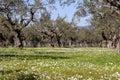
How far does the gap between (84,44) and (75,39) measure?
14945mm

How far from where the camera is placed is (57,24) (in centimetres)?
14825

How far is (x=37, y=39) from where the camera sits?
175 metres

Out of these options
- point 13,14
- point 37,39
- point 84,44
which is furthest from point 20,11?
point 84,44

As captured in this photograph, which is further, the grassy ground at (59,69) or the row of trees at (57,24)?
the row of trees at (57,24)

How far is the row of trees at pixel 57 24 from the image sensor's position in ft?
195

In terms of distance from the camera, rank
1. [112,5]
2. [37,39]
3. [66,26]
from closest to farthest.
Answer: [112,5] → [66,26] → [37,39]

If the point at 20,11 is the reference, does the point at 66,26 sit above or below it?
below

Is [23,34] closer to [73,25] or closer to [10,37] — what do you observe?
[10,37]

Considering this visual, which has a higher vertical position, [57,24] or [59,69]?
[59,69]

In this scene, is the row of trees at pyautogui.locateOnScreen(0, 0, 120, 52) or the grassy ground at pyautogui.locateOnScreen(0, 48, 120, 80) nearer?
the grassy ground at pyautogui.locateOnScreen(0, 48, 120, 80)

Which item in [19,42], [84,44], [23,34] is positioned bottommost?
[84,44]

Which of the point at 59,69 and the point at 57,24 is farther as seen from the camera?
the point at 57,24

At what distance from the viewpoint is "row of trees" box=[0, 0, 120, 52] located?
59559 mm

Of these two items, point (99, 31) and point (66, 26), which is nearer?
point (99, 31)
